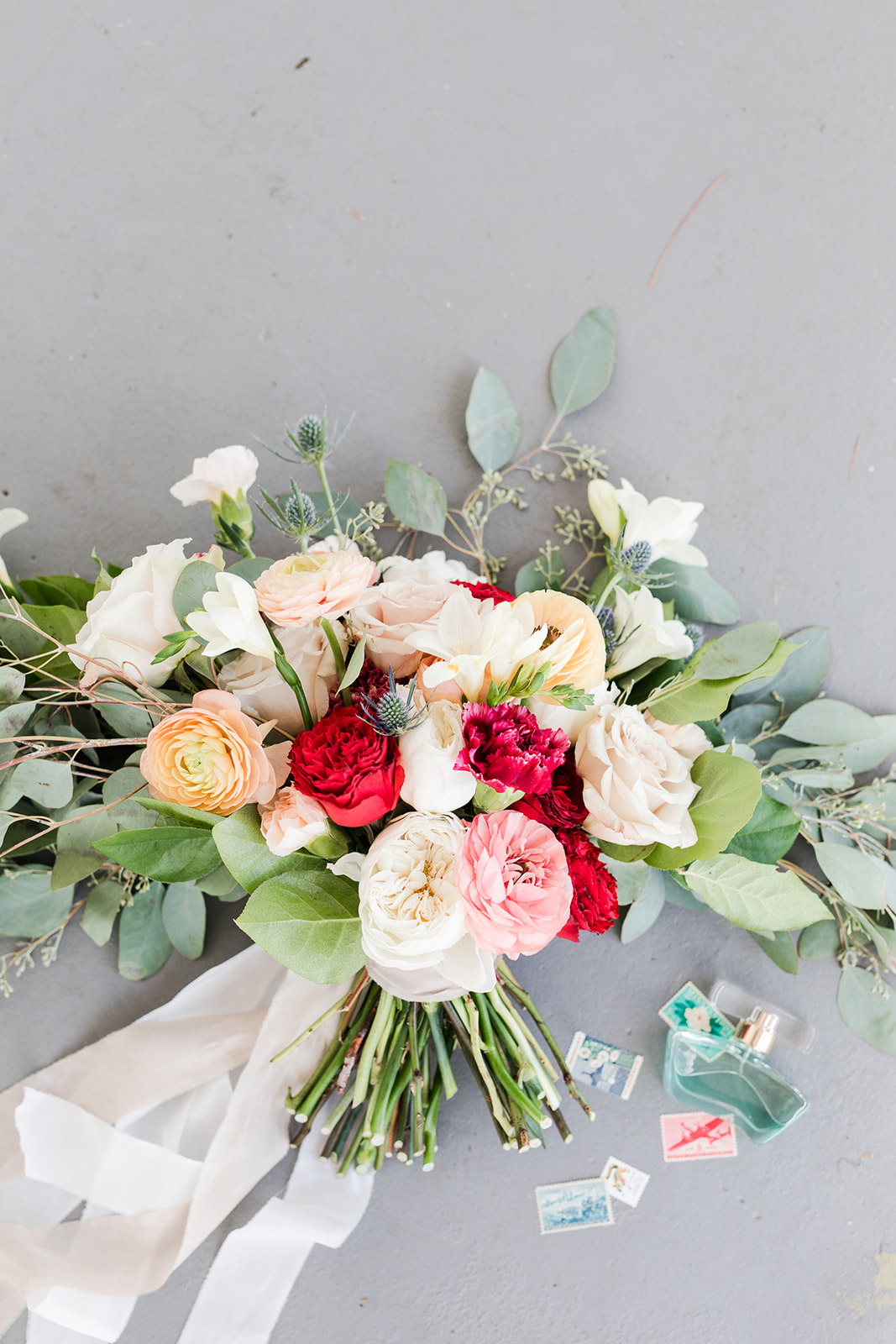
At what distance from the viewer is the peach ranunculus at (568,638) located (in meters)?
0.68

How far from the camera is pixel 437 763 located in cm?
69

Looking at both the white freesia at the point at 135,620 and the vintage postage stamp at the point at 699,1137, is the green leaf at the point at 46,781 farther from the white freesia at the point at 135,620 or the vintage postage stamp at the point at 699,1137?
the vintage postage stamp at the point at 699,1137

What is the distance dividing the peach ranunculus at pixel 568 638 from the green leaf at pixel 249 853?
0.32m

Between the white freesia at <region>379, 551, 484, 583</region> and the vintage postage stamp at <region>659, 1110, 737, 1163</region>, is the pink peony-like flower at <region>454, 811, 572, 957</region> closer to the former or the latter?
the white freesia at <region>379, 551, 484, 583</region>

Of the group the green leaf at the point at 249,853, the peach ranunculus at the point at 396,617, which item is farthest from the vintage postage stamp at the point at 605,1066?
the peach ranunculus at the point at 396,617

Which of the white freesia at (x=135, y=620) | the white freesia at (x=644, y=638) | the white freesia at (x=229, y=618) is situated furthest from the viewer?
the white freesia at (x=644, y=638)

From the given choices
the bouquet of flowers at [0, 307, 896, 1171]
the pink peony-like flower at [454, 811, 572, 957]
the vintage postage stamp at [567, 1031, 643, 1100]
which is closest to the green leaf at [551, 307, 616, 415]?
the bouquet of flowers at [0, 307, 896, 1171]

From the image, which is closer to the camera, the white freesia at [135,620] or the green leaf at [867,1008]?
the white freesia at [135,620]

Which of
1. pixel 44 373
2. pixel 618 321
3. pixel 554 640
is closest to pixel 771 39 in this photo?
pixel 618 321

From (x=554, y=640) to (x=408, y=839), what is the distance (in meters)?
0.22

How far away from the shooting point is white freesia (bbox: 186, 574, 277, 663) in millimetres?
646

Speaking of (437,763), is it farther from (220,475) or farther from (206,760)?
(220,475)

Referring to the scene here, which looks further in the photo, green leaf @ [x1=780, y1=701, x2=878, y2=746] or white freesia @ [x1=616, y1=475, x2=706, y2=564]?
green leaf @ [x1=780, y1=701, x2=878, y2=746]

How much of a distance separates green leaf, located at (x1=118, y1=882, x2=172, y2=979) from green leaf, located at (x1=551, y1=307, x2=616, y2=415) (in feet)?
3.00
